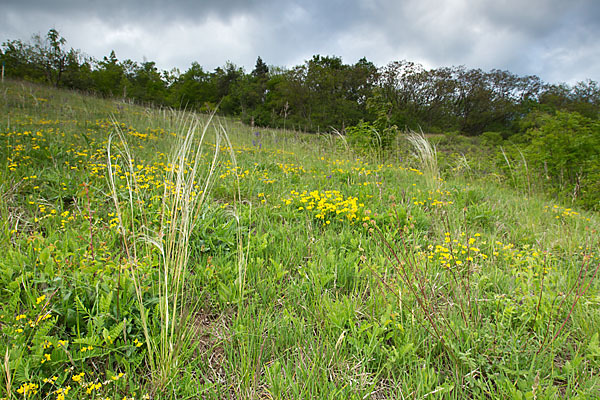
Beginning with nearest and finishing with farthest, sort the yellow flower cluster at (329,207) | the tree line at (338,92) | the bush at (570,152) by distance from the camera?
the yellow flower cluster at (329,207), the bush at (570,152), the tree line at (338,92)

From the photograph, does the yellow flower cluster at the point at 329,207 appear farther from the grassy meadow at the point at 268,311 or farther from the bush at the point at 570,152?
the bush at the point at 570,152

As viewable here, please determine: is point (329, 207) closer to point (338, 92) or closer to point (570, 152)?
point (570, 152)

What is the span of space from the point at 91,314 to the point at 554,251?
3667mm

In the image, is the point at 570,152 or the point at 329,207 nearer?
the point at 329,207

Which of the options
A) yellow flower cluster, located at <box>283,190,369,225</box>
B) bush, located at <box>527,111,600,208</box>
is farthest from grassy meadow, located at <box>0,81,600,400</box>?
bush, located at <box>527,111,600,208</box>

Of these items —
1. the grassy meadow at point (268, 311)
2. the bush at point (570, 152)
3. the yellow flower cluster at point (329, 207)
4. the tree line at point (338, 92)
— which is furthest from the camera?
the tree line at point (338, 92)

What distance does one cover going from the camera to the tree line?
16.0 metres

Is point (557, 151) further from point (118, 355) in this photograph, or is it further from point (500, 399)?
point (118, 355)

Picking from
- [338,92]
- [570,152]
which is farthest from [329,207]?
[338,92]

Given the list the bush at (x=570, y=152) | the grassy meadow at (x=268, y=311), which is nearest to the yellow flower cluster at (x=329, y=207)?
the grassy meadow at (x=268, y=311)

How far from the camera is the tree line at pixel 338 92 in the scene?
16047 millimetres

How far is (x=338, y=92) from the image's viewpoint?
1653 cm

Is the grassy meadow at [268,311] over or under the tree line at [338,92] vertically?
under

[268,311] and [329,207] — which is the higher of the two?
[329,207]
